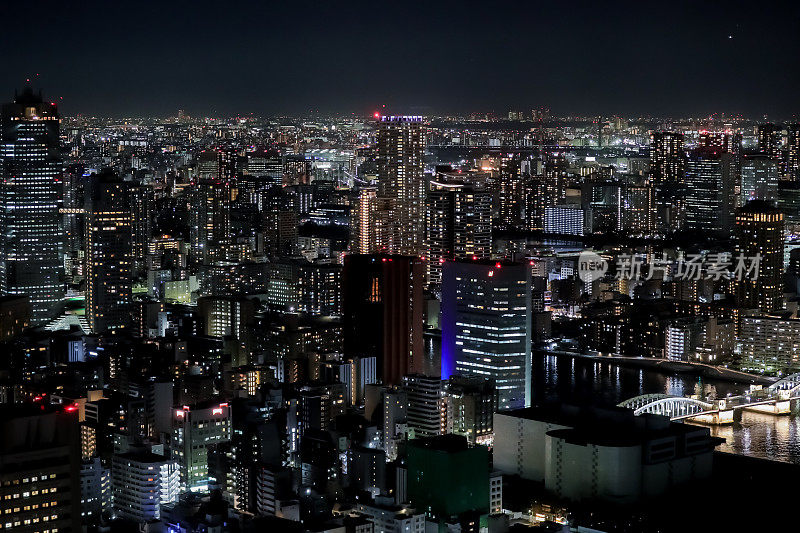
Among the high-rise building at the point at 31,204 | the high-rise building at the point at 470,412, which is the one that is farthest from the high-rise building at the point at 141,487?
the high-rise building at the point at 31,204

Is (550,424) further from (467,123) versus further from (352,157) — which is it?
(352,157)

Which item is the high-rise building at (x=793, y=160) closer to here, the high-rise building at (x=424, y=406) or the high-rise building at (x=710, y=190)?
the high-rise building at (x=710, y=190)

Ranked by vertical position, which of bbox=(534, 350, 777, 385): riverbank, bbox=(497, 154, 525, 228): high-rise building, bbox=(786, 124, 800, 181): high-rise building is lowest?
bbox=(534, 350, 777, 385): riverbank

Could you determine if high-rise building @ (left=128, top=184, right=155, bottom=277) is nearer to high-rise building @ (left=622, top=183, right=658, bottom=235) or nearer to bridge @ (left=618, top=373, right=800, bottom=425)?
bridge @ (left=618, top=373, right=800, bottom=425)

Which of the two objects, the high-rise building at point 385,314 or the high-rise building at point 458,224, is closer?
the high-rise building at point 385,314

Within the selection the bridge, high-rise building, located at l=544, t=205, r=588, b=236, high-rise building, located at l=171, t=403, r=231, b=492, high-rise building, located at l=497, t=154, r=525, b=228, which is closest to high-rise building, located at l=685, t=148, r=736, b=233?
high-rise building, located at l=544, t=205, r=588, b=236
